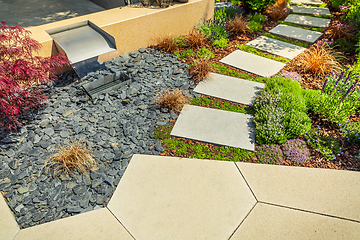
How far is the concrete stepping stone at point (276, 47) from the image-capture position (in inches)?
219

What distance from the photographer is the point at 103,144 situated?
3234mm

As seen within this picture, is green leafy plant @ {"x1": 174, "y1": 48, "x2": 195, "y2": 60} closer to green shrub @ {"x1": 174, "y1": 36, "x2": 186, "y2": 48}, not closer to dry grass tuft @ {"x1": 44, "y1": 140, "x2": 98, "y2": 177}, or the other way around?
green shrub @ {"x1": 174, "y1": 36, "x2": 186, "y2": 48}

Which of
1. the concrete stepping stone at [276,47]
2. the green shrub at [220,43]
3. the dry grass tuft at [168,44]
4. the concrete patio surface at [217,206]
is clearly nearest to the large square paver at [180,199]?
the concrete patio surface at [217,206]

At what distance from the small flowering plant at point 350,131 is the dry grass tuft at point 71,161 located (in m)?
3.86

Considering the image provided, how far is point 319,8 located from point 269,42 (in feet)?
13.2

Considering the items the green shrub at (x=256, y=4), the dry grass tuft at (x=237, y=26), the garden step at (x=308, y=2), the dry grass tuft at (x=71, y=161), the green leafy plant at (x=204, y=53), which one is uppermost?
the green shrub at (x=256, y=4)

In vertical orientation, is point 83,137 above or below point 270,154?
above

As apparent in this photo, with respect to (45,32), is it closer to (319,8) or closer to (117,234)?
(117,234)

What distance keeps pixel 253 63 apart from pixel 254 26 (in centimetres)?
213

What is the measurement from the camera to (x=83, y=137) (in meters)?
3.29

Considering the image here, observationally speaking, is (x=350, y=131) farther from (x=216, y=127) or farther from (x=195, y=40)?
(x=195, y=40)

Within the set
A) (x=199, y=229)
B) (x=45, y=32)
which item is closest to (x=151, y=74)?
(x=45, y=32)

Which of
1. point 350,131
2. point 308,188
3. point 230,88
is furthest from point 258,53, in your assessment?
point 308,188

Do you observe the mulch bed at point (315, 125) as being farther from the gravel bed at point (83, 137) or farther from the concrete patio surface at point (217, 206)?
the gravel bed at point (83, 137)
